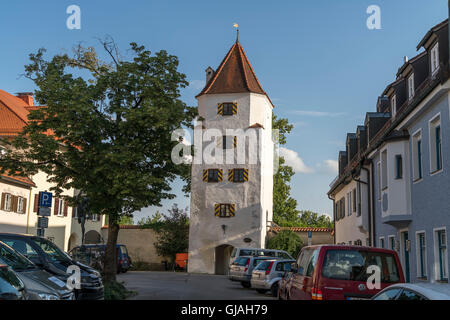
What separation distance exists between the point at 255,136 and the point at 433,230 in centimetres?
2978

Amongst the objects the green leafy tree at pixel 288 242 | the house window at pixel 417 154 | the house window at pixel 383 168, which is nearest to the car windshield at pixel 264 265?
the house window at pixel 383 168

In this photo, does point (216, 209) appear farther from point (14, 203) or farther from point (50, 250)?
point (50, 250)

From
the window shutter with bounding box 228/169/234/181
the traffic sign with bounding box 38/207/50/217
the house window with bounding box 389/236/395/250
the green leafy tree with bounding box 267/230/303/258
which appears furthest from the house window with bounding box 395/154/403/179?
the window shutter with bounding box 228/169/234/181

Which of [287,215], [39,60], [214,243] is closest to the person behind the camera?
[39,60]

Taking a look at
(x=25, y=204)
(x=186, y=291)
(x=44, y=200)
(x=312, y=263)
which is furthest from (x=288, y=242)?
(x=312, y=263)

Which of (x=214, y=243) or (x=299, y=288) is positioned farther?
(x=214, y=243)

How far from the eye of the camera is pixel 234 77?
157 ft

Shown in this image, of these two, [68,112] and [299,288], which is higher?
[68,112]

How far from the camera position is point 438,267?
15.9m

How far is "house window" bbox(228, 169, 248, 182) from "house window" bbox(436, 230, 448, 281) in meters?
29.1

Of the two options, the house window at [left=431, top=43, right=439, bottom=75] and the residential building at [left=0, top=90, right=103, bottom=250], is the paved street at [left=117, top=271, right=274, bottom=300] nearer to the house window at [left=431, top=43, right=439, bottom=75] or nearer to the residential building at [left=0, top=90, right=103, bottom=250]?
the residential building at [left=0, top=90, right=103, bottom=250]

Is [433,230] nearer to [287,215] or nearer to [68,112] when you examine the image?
[68,112]

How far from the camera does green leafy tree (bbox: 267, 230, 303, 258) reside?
140ft
